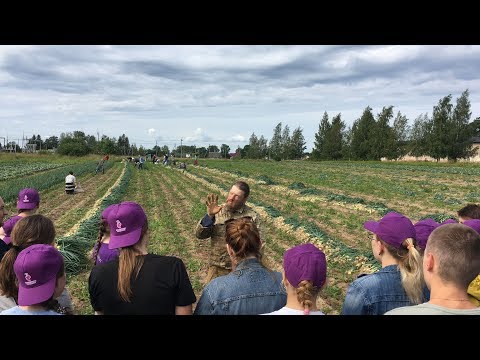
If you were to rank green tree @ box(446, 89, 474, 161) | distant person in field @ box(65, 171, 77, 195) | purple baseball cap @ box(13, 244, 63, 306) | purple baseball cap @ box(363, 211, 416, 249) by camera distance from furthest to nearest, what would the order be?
green tree @ box(446, 89, 474, 161)
distant person in field @ box(65, 171, 77, 195)
purple baseball cap @ box(363, 211, 416, 249)
purple baseball cap @ box(13, 244, 63, 306)

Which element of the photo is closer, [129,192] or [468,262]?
[468,262]

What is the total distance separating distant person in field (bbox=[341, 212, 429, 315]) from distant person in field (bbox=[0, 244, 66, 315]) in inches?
78.4

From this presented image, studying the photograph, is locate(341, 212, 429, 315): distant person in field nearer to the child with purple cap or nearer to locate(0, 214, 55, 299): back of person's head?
locate(0, 214, 55, 299): back of person's head

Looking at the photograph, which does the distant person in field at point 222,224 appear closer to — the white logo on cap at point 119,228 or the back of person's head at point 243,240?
the back of person's head at point 243,240

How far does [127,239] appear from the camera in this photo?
271 cm

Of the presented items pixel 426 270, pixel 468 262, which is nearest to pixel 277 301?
pixel 426 270

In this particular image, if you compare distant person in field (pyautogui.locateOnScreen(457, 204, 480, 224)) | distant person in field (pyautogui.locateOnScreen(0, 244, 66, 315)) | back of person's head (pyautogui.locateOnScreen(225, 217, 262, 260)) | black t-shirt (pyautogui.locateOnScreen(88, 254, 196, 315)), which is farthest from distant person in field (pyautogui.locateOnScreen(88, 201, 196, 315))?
distant person in field (pyautogui.locateOnScreen(457, 204, 480, 224))

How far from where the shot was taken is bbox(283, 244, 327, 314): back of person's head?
2.26m

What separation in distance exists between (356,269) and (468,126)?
68.0 meters

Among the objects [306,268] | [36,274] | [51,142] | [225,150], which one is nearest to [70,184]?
[36,274]

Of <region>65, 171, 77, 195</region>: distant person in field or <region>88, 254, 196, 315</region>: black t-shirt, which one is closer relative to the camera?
<region>88, 254, 196, 315</region>: black t-shirt
